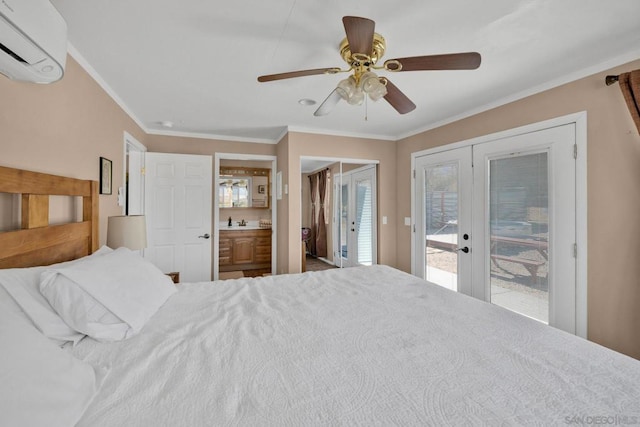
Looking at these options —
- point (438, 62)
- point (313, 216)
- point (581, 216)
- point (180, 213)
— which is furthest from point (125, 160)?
point (581, 216)

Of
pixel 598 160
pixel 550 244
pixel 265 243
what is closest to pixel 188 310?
pixel 550 244

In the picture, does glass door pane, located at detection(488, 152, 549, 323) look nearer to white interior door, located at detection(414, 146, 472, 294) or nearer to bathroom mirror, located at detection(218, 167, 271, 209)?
white interior door, located at detection(414, 146, 472, 294)

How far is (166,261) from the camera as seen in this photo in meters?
3.61

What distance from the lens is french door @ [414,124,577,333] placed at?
2291mm

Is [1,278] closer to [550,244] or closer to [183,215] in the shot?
[183,215]

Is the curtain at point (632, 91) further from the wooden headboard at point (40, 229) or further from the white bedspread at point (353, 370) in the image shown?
the wooden headboard at point (40, 229)

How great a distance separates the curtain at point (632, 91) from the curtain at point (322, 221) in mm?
3971

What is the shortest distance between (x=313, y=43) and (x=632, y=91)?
6.99ft

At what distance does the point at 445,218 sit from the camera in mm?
3389

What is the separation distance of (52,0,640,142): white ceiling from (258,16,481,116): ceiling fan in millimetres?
255

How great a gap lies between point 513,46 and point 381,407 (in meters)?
2.26

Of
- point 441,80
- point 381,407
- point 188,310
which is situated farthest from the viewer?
point 441,80

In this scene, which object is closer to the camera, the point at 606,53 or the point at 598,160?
the point at 606,53

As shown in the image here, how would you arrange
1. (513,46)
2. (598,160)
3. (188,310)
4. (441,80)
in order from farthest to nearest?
(441,80)
(598,160)
(513,46)
(188,310)
